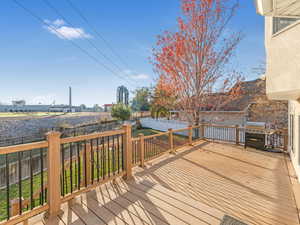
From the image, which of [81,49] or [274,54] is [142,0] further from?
[274,54]

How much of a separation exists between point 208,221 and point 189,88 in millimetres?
5973

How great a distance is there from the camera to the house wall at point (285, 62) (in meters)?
2.39

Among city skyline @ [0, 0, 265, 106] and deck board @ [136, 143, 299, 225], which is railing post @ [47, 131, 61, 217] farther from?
city skyline @ [0, 0, 265, 106]

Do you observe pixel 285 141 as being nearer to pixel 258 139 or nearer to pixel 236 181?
pixel 258 139

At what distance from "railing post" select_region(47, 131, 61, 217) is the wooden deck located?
166mm

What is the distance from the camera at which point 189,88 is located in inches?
280

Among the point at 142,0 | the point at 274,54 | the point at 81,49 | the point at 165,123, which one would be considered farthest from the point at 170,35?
the point at 165,123

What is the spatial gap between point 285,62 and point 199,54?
14.8 feet

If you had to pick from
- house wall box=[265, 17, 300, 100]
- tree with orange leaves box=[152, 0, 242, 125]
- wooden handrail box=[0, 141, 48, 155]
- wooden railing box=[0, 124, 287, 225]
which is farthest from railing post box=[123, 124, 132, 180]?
tree with orange leaves box=[152, 0, 242, 125]

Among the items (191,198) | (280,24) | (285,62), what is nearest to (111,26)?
(280,24)

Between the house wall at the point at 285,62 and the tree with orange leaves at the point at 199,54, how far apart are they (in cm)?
350

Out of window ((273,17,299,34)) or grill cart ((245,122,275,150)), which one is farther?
grill cart ((245,122,275,150))

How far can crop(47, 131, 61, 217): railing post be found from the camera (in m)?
1.93

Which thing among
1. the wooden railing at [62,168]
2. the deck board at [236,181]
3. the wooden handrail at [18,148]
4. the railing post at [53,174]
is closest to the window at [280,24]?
the deck board at [236,181]
